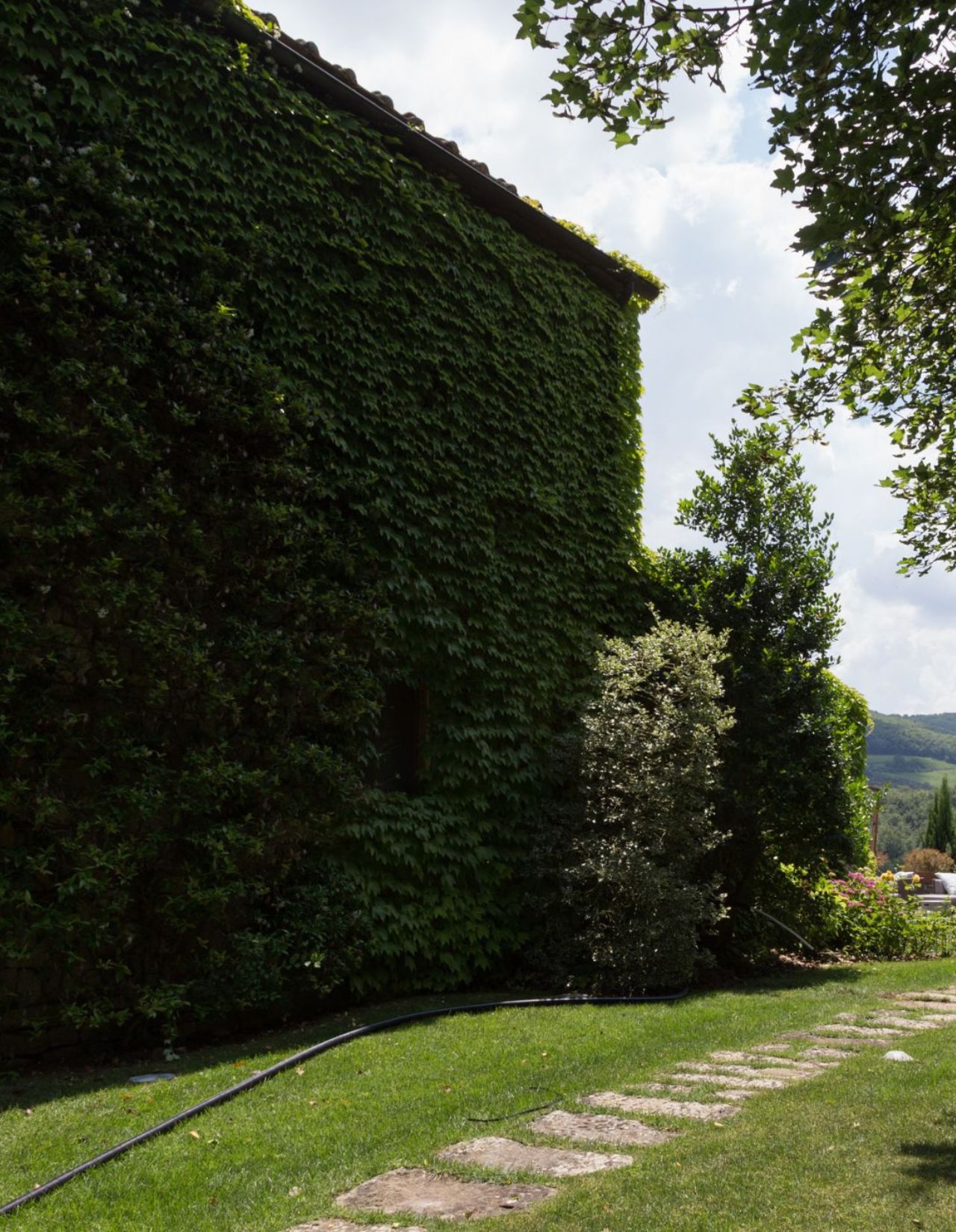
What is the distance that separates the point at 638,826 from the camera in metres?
8.02

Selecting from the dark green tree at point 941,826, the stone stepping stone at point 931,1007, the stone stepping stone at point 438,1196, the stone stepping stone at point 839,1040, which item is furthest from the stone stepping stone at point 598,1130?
the dark green tree at point 941,826

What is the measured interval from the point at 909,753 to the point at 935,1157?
13995 cm

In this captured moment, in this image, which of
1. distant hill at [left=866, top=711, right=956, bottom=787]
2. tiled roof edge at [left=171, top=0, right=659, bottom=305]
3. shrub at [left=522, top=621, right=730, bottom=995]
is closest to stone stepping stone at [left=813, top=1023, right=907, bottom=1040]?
shrub at [left=522, top=621, right=730, bottom=995]

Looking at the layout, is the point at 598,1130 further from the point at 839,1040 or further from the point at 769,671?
the point at 769,671

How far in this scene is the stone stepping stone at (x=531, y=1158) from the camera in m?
3.44

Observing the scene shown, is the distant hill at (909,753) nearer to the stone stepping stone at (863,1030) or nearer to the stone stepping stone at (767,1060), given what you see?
the stone stepping stone at (863,1030)

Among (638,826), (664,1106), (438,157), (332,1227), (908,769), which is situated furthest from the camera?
(908,769)

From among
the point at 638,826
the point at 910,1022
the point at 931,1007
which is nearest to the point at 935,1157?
the point at 910,1022

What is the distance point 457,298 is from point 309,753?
14.5 ft

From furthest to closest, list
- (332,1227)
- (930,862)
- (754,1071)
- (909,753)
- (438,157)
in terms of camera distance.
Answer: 1. (909,753)
2. (930,862)
3. (438,157)
4. (754,1071)
5. (332,1227)

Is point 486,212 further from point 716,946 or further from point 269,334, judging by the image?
point 716,946

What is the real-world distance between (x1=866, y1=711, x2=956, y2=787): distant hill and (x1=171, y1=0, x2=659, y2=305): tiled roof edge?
383 ft

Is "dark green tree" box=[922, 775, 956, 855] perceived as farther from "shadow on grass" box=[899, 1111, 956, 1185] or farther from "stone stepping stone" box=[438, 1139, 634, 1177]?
"stone stepping stone" box=[438, 1139, 634, 1177]

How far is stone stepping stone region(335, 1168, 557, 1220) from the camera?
305 cm
